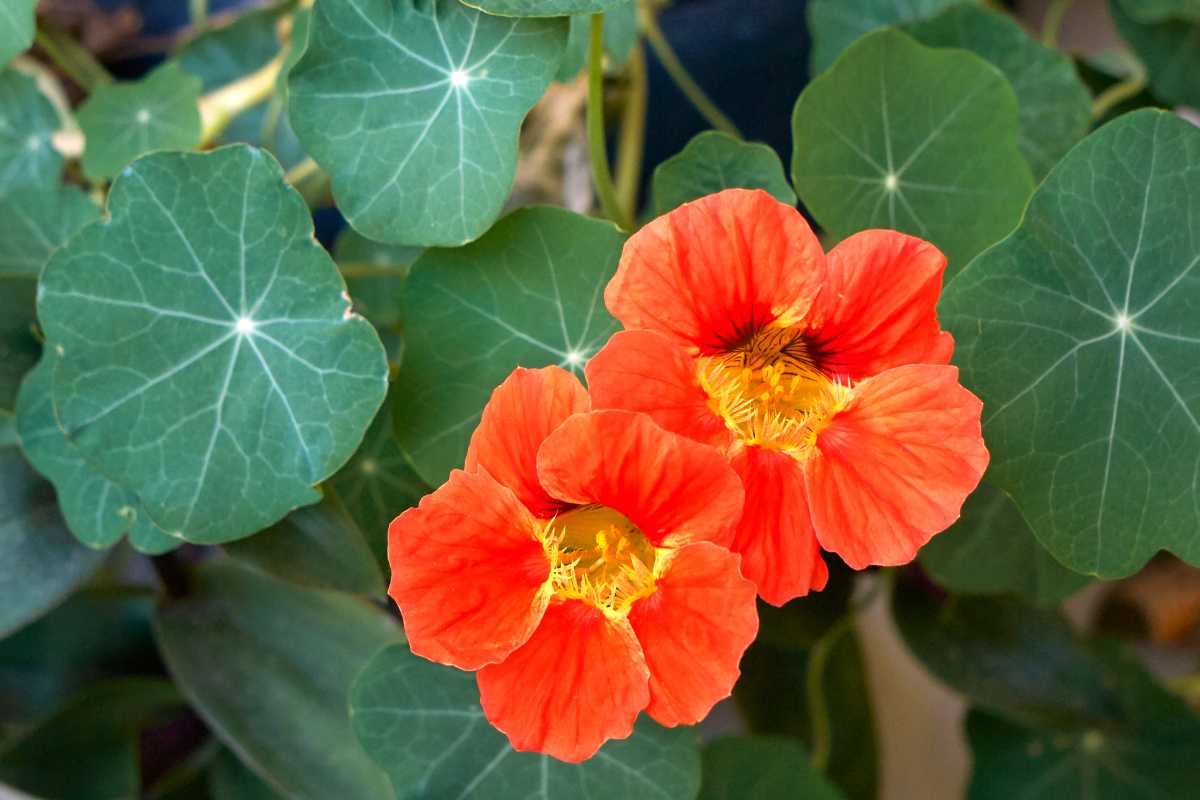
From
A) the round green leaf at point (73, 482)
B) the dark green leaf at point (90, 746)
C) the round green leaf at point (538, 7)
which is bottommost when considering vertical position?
the dark green leaf at point (90, 746)

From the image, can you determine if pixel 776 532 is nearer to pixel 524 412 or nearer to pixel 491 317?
pixel 524 412

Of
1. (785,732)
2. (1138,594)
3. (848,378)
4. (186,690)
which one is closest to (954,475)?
(848,378)

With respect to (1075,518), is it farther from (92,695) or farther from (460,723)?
(92,695)

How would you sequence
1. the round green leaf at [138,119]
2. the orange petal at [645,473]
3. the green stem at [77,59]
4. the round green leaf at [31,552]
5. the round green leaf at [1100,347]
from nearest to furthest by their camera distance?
the orange petal at [645,473]
the round green leaf at [1100,347]
the round green leaf at [31,552]
the round green leaf at [138,119]
the green stem at [77,59]

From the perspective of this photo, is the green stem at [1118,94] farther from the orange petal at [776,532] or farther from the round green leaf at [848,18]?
the orange petal at [776,532]

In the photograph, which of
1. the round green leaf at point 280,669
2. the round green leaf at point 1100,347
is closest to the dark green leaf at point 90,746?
the round green leaf at point 280,669

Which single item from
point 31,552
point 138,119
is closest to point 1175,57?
point 138,119

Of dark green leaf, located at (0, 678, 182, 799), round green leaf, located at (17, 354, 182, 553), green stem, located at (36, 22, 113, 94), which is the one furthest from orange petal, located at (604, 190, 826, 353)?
green stem, located at (36, 22, 113, 94)
